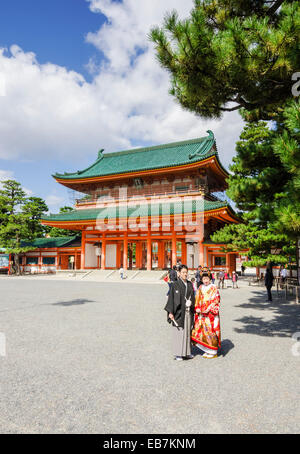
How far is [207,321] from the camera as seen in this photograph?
202 inches

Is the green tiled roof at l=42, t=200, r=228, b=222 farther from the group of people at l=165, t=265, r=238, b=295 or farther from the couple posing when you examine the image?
the couple posing

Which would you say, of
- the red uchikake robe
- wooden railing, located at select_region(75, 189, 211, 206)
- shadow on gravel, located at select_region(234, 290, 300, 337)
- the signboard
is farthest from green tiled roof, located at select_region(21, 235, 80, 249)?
the red uchikake robe

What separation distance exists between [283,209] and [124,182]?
25.1 meters

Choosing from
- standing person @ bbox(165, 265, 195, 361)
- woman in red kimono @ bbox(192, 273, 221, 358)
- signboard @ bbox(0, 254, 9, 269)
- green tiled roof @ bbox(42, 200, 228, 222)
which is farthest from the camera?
signboard @ bbox(0, 254, 9, 269)

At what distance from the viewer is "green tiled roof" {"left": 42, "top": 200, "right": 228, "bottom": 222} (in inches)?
876

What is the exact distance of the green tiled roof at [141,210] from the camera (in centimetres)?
2225

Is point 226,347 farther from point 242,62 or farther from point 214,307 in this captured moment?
point 242,62

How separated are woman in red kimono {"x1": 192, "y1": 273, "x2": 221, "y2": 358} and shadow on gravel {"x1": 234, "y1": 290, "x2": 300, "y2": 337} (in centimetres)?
202

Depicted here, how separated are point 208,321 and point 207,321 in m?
0.02

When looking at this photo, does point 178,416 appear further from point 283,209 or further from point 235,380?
point 283,209

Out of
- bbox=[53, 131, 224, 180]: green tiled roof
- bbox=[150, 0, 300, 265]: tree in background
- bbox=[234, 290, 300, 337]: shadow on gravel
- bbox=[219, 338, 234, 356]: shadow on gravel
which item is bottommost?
bbox=[234, 290, 300, 337]: shadow on gravel

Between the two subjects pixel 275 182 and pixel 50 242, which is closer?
pixel 275 182

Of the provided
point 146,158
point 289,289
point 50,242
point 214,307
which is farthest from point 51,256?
point 214,307

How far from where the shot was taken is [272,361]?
187 inches
